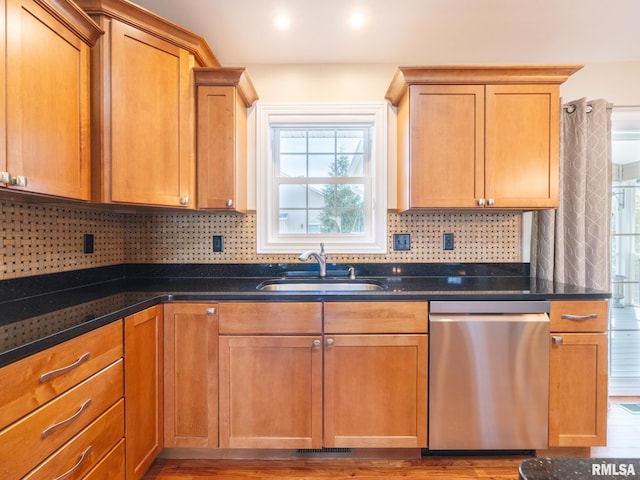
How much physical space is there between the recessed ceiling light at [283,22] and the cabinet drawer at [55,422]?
1.94m

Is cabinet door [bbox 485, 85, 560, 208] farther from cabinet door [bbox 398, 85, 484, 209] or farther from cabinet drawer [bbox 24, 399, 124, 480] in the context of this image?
cabinet drawer [bbox 24, 399, 124, 480]

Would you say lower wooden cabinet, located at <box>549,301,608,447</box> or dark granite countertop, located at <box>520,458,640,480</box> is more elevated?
dark granite countertop, located at <box>520,458,640,480</box>

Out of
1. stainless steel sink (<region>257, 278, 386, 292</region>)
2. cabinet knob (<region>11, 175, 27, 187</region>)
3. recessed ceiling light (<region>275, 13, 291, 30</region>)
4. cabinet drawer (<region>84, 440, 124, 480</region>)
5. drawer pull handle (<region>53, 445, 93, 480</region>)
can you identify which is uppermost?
recessed ceiling light (<region>275, 13, 291, 30</region>)

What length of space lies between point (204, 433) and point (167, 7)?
2270 millimetres

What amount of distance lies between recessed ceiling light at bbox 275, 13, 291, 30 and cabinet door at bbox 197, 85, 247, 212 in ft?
1.48

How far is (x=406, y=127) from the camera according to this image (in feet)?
6.56

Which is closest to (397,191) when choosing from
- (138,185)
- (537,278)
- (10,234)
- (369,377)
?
(537,278)

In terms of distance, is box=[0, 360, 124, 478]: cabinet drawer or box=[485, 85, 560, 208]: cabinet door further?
box=[485, 85, 560, 208]: cabinet door

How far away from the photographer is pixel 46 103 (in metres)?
1.28

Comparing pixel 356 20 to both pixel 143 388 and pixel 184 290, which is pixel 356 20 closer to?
pixel 184 290

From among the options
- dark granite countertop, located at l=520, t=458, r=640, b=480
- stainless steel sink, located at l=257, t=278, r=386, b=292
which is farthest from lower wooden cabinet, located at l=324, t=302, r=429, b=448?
dark granite countertop, located at l=520, t=458, r=640, b=480

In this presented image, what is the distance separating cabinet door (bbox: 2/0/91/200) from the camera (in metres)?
1.15

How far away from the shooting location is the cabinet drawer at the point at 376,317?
65.1 inches

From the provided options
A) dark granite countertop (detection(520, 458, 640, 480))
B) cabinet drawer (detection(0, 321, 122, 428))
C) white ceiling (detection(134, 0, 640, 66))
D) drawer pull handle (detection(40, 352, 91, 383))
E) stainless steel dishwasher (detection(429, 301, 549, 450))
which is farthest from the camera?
white ceiling (detection(134, 0, 640, 66))
